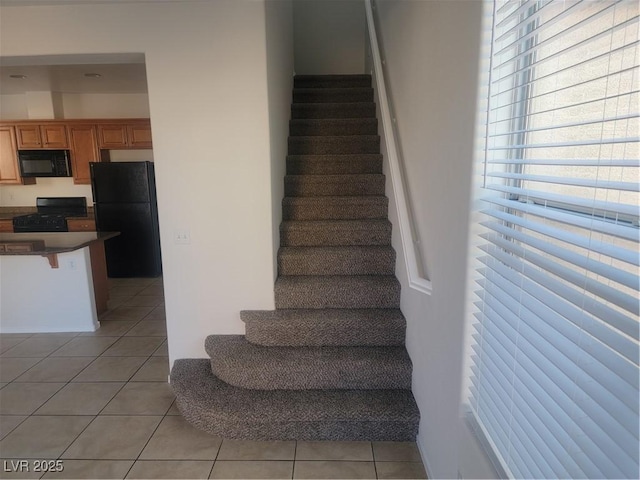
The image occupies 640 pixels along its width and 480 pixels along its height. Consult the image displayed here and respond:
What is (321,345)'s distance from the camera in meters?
2.53

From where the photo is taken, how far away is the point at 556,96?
1058mm

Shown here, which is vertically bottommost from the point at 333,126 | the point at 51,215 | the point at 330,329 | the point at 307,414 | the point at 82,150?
the point at 307,414

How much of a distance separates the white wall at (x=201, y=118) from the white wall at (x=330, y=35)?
3179 millimetres

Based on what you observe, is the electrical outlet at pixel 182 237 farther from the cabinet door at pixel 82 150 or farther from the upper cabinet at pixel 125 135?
the cabinet door at pixel 82 150

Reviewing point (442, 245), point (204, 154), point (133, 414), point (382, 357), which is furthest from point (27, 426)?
point (442, 245)

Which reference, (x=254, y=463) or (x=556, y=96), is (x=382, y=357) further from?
(x=556, y=96)

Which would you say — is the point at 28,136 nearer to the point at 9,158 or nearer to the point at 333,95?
the point at 9,158

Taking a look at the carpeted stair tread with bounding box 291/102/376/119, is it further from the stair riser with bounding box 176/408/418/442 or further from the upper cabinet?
the stair riser with bounding box 176/408/418/442

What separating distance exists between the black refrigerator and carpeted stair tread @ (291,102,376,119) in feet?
7.67

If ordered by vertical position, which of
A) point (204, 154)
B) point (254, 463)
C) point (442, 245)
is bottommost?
point (254, 463)

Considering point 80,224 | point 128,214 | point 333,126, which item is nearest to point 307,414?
point 333,126

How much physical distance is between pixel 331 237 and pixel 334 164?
2.76 feet

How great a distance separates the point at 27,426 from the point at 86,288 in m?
1.55

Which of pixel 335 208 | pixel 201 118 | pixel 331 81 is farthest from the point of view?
pixel 331 81
